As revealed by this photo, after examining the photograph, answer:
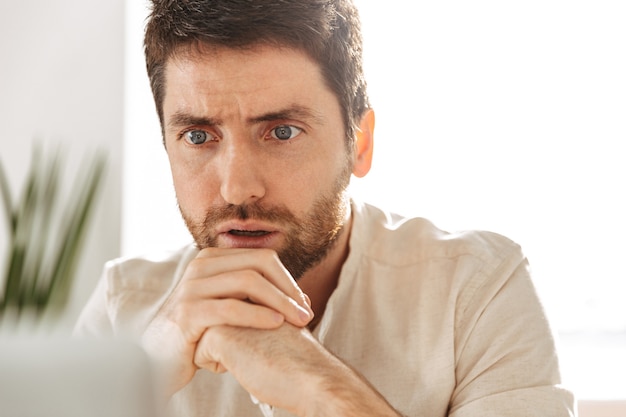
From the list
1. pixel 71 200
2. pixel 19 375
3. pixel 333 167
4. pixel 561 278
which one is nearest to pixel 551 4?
pixel 561 278

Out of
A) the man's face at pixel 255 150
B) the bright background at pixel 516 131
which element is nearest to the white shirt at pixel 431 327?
the man's face at pixel 255 150

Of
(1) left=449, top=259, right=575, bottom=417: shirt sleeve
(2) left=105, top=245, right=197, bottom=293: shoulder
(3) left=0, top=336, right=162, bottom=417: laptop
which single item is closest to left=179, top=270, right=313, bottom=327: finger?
(1) left=449, top=259, right=575, bottom=417: shirt sleeve

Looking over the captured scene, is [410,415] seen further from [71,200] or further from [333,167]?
[71,200]

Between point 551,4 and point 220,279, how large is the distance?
77.4 inches

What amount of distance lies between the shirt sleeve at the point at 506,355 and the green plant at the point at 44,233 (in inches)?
64.6

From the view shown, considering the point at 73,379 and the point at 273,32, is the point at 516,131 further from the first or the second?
the point at 73,379

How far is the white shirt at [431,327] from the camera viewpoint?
145 cm

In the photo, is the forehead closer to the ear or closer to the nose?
the nose

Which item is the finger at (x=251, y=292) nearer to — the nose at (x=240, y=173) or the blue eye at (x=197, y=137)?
the nose at (x=240, y=173)

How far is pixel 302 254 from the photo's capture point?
5.18 ft

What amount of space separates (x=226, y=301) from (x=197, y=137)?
0.38m

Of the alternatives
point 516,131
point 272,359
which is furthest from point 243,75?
point 516,131

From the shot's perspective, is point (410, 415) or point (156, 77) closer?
point (410, 415)

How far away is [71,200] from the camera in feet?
9.58
